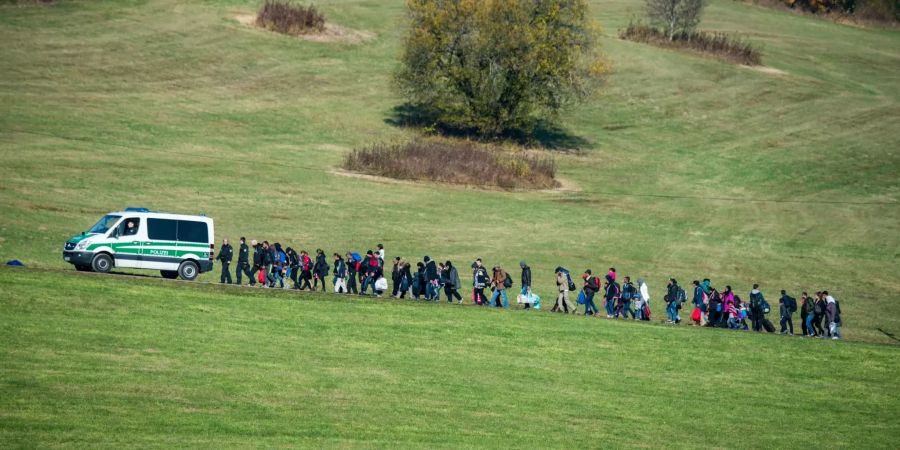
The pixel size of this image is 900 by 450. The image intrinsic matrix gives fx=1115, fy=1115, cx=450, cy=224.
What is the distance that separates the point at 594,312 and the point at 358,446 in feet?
67.2

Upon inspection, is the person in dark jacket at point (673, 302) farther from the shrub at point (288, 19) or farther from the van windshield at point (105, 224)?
the shrub at point (288, 19)

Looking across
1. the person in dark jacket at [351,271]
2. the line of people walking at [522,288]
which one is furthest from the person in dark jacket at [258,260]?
the person in dark jacket at [351,271]

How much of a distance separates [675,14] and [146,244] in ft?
234

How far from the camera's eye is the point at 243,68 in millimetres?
78188

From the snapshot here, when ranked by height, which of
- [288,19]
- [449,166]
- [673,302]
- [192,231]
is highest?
[288,19]

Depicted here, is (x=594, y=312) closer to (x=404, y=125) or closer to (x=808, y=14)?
(x=404, y=125)

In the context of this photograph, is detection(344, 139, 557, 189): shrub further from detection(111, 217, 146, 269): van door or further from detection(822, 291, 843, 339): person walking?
detection(822, 291, 843, 339): person walking

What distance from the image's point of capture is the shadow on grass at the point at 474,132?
75250 millimetres

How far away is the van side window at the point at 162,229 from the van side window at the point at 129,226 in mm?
383

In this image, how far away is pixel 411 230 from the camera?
5075cm

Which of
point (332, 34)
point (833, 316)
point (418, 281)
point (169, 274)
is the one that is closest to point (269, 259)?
point (169, 274)

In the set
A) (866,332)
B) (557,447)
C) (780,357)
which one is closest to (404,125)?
(866,332)

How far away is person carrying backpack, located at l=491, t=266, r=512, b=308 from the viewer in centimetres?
3762

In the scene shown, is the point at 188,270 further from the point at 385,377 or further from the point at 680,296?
the point at 680,296
